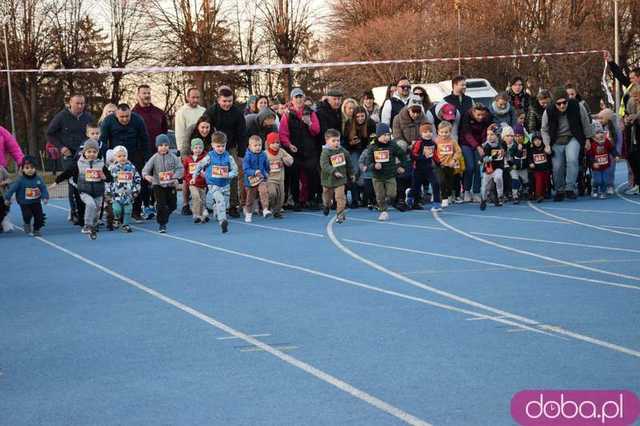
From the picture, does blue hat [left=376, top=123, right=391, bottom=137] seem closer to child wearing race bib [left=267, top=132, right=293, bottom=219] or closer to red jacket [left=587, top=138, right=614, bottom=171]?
child wearing race bib [left=267, top=132, right=293, bottom=219]

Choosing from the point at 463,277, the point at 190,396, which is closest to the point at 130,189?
the point at 463,277

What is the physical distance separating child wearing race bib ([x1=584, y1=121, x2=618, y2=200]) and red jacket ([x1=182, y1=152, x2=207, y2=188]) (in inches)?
239

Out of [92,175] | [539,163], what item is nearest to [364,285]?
[92,175]

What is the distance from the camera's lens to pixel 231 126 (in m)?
19.4

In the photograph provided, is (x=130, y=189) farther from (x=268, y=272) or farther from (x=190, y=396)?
(x=190, y=396)

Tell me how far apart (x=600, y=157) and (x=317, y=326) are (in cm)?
1215

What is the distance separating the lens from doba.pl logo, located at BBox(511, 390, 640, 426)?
231 inches

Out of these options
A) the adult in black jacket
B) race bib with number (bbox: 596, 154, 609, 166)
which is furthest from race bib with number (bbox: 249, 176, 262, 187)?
race bib with number (bbox: 596, 154, 609, 166)

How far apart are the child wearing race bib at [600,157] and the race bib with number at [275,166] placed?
4.87 m

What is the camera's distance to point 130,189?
17.6m

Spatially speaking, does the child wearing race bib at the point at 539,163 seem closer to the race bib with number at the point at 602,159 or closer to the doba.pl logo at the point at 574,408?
the race bib with number at the point at 602,159

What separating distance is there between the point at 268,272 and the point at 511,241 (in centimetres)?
345

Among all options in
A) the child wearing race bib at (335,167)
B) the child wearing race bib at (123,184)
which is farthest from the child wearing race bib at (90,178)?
the child wearing race bib at (335,167)

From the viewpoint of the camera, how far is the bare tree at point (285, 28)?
55.7m
